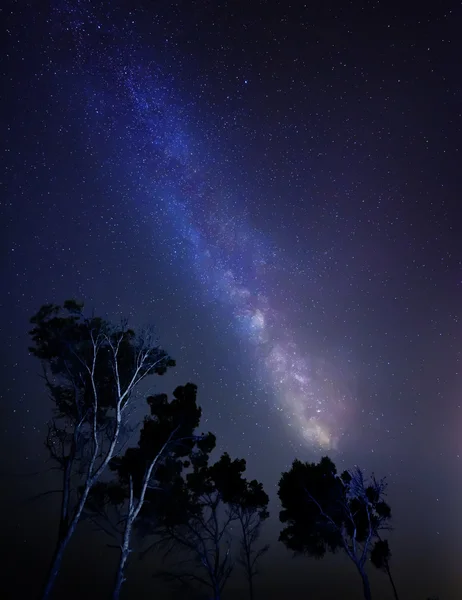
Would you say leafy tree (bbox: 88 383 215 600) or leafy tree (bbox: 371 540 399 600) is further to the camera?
leafy tree (bbox: 371 540 399 600)

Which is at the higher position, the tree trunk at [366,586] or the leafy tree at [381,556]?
the leafy tree at [381,556]

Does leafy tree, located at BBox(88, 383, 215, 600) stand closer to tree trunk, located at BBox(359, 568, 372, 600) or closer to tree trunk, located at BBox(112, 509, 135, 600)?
tree trunk, located at BBox(112, 509, 135, 600)

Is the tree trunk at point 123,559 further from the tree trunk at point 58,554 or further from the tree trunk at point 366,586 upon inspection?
the tree trunk at point 366,586

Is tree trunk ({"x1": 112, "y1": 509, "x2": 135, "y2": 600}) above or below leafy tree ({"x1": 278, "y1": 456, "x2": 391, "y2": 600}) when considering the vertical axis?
below

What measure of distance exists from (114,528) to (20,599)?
18.5 metres

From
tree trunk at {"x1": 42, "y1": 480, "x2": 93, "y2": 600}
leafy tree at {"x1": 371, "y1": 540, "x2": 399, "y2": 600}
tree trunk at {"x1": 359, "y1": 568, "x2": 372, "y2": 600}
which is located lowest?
tree trunk at {"x1": 42, "y1": 480, "x2": 93, "y2": 600}

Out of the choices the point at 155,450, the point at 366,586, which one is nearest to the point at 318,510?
the point at 366,586

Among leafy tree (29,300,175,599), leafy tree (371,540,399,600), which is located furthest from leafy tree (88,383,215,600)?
leafy tree (371,540,399,600)

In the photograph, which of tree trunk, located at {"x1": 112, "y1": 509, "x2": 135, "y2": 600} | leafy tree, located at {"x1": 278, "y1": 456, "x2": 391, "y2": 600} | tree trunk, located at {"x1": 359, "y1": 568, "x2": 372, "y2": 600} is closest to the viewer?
tree trunk, located at {"x1": 112, "y1": 509, "x2": 135, "y2": 600}

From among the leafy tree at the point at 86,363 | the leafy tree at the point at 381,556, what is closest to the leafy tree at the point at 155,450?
the leafy tree at the point at 86,363

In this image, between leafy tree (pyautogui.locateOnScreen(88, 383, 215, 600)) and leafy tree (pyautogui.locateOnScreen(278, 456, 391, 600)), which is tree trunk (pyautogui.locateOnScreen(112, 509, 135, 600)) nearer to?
leafy tree (pyautogui.locateOnScreen(88, 383, 215, 600))

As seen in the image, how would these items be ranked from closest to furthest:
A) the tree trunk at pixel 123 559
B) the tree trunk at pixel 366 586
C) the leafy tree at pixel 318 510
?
the tree trunk at pixel 123 559
the tree trunk at pixel 366 586
the leafy tree at pixel 318 510

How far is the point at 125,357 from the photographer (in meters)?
16.3

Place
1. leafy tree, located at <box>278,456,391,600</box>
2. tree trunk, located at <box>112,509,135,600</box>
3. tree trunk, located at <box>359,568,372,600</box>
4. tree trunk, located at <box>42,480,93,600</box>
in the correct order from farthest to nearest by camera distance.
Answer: leafy tree, located at <box>278,456,391,600</box> < tree trunk, located at <box>359,568,372,600</box> < tree trunk, located at <box>112,509,135,600</box> < tree trunk, located at <box>42,480,93,600</box>
